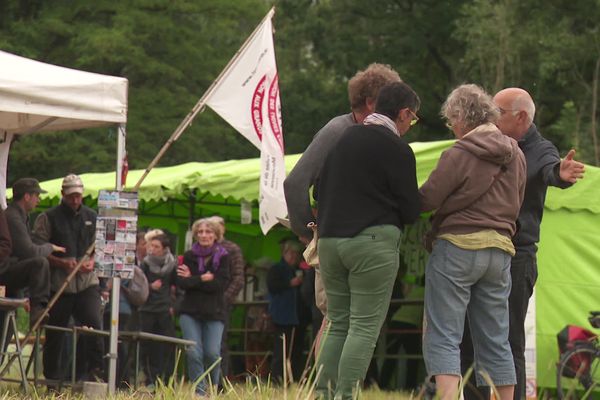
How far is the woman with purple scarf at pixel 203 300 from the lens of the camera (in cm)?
1177

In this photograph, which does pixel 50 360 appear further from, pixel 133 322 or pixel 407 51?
pixel 407 51

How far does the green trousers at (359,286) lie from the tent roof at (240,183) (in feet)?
16.3

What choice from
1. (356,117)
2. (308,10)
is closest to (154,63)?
(308,10)

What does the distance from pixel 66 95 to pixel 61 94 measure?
0.14 feet

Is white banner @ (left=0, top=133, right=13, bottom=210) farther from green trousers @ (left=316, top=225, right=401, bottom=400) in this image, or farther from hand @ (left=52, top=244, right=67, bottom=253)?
green trousers @ (left=316, top=225, right=401, bottom=400)

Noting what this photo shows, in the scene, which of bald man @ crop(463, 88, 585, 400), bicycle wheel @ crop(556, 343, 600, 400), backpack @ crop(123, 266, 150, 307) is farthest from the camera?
backpack @ crop(123, 266, 150, 307)

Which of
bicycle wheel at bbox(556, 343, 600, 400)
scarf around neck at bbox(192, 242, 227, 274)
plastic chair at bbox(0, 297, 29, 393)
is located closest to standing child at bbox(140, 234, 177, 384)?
scarf around neck at bbox(192, 242, 227, 274)

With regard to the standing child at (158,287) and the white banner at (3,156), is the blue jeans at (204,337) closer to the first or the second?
the standing child at (158,287)

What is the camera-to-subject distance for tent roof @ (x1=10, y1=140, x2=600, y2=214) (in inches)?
448

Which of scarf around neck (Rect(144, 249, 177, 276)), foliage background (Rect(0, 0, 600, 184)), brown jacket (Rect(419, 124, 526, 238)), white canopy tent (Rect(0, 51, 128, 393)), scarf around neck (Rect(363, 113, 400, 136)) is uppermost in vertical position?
foliage background (Rect(0, 0, 600, 184))

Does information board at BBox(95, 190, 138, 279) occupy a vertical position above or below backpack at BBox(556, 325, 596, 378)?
above

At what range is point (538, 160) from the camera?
701 centimetres

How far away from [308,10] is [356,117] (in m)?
27.0

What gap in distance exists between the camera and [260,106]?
11070 mm
